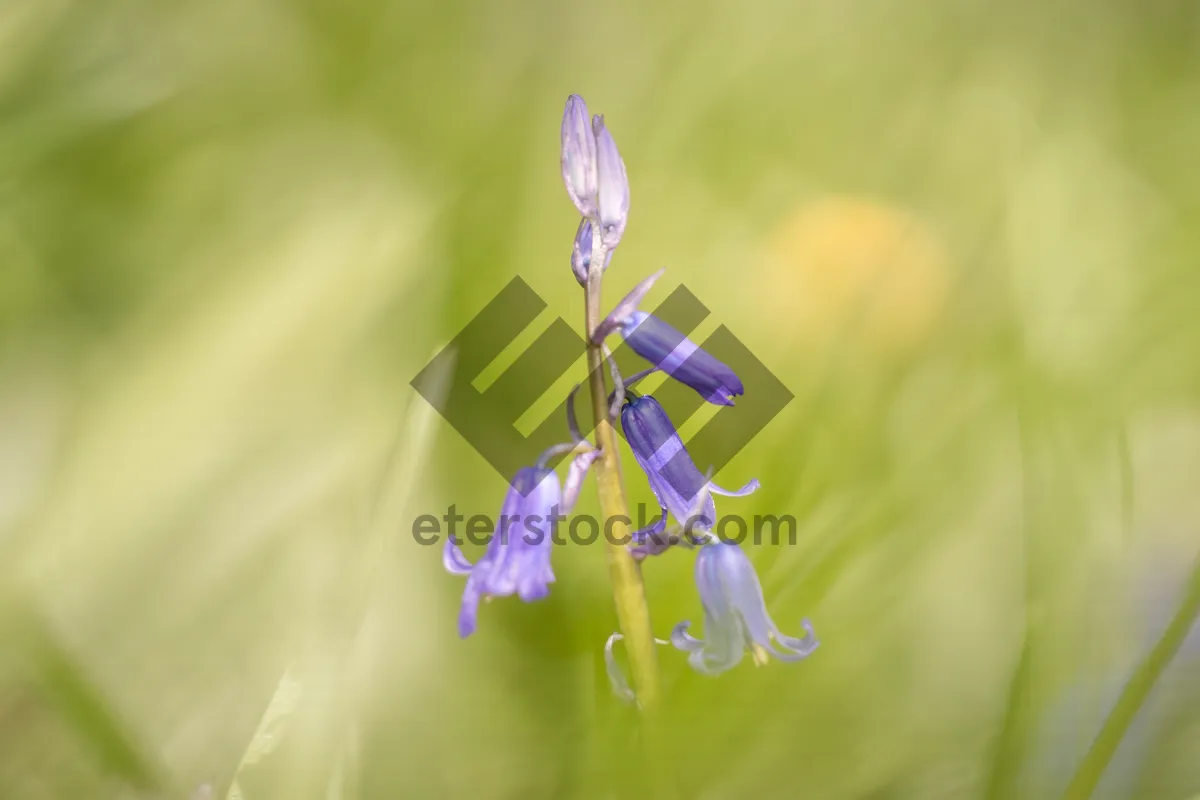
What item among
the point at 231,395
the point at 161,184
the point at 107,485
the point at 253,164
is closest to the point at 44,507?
the point at 107,485

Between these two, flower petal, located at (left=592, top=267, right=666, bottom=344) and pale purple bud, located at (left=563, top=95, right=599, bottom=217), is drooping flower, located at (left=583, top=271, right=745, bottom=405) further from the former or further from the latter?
pale purple bud, located at (left=563, top=95, right=599, bottom=217)

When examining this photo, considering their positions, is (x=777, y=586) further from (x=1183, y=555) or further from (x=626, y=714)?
(x=1183, y=555)

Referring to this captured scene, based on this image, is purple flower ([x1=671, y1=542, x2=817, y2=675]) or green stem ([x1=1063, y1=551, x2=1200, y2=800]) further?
purple flower ([x1=671, y1=542, x2=817, y2=675])

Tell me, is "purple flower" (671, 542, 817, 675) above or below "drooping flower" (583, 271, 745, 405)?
below

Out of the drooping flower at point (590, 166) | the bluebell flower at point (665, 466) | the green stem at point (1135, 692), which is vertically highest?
the drooping flower at point (590, 166)

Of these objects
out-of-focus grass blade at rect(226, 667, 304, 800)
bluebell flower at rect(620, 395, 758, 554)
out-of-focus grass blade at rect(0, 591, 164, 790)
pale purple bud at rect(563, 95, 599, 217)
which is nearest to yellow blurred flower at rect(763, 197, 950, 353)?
bluebell flower at rect(620, 395, 758, 554)

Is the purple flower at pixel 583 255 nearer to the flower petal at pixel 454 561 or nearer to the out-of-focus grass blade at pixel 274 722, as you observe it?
the flower petal at pixel 454 561

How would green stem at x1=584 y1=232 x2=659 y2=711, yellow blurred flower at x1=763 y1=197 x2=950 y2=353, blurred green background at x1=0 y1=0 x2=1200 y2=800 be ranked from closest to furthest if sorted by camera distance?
green stem at x1=584 y1=232 x2=659 y2=711
blurred green background at x1=0 y1=0 x2=1200 y2=800
yellow blurred flower at x1=763 y1=197 x2=950 y2=353

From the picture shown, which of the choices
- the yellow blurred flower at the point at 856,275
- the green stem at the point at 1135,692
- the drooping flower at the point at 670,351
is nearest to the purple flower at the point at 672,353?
the drooping flower at the point at 670,351
